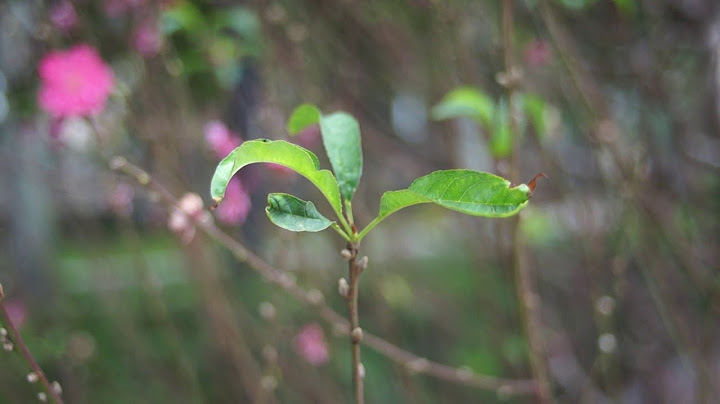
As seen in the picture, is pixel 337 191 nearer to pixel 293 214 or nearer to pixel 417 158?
pixel 293 214

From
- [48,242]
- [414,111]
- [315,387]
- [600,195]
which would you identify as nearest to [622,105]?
[600,195]

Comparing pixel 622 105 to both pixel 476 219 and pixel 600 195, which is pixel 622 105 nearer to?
pixel 600 195

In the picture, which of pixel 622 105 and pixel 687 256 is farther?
pixel 622 105

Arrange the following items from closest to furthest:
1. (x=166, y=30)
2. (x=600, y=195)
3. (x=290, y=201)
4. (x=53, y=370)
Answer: (x=290, y=201)
(x=166, y=30)
(x=600, y=195)
(x=53, y=370)

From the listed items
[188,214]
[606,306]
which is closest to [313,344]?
[606,306]

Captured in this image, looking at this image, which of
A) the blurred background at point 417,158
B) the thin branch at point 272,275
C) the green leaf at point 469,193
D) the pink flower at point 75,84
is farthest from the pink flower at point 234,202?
the green leaf at point 469,193

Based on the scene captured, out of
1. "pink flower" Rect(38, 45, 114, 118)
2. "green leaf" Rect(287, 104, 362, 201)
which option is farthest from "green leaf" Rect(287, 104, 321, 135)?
"pink flower" Rect(38, 45, 114, 118)

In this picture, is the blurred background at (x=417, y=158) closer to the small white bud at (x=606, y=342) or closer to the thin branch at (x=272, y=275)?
the small white bud at (x=606, y=342)
